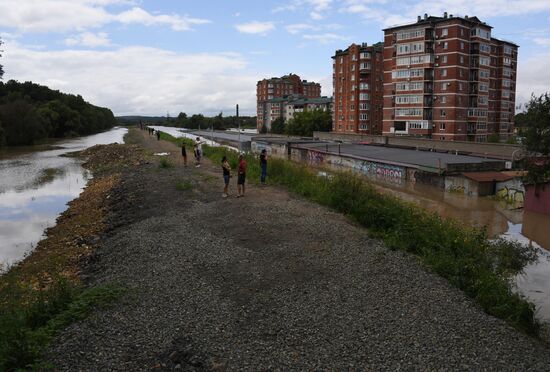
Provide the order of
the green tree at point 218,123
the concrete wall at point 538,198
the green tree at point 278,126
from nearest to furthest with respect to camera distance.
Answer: the concrete wall at point 538,198 < the green tree at point 278,126 < the green tree at point 218,123

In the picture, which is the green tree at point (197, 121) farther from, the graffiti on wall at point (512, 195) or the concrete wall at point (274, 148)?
the graffiti on wall at point (512, 195)

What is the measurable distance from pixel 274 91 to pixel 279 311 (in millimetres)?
166529

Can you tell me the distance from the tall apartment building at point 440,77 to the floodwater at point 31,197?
5027 cm

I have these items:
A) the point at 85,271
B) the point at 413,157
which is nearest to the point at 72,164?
the point at 413,157

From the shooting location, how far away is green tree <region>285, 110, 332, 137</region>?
102000 mm

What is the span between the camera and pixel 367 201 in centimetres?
1773

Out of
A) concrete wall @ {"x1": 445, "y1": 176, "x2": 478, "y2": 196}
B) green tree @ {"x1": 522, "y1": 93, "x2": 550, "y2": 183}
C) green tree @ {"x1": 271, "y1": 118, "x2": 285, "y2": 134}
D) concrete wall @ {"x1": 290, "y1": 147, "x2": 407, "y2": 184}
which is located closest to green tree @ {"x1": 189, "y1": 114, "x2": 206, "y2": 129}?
green tree @ {"x1": 271, "y1": 118, "x2": 285, "y2": 134}

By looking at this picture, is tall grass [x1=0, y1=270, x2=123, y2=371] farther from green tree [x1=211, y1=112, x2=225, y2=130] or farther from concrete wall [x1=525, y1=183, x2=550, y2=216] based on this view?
green tree [x1=211, y1=112, x2=225, y2=130]

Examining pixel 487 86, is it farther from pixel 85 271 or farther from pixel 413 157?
pixel 85 271

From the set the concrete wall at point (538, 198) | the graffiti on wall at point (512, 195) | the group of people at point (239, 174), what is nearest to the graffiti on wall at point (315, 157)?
the graffiti on wall at point (512, 195)

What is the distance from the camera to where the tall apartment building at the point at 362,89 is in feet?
285

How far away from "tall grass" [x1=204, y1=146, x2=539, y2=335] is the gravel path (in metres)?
0.60

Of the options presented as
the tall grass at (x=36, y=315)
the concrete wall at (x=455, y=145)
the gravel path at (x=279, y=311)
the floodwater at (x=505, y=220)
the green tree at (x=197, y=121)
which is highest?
the green tree at (x=197, y=121)

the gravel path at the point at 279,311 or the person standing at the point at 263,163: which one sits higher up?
the person standing at the point at 263,163
